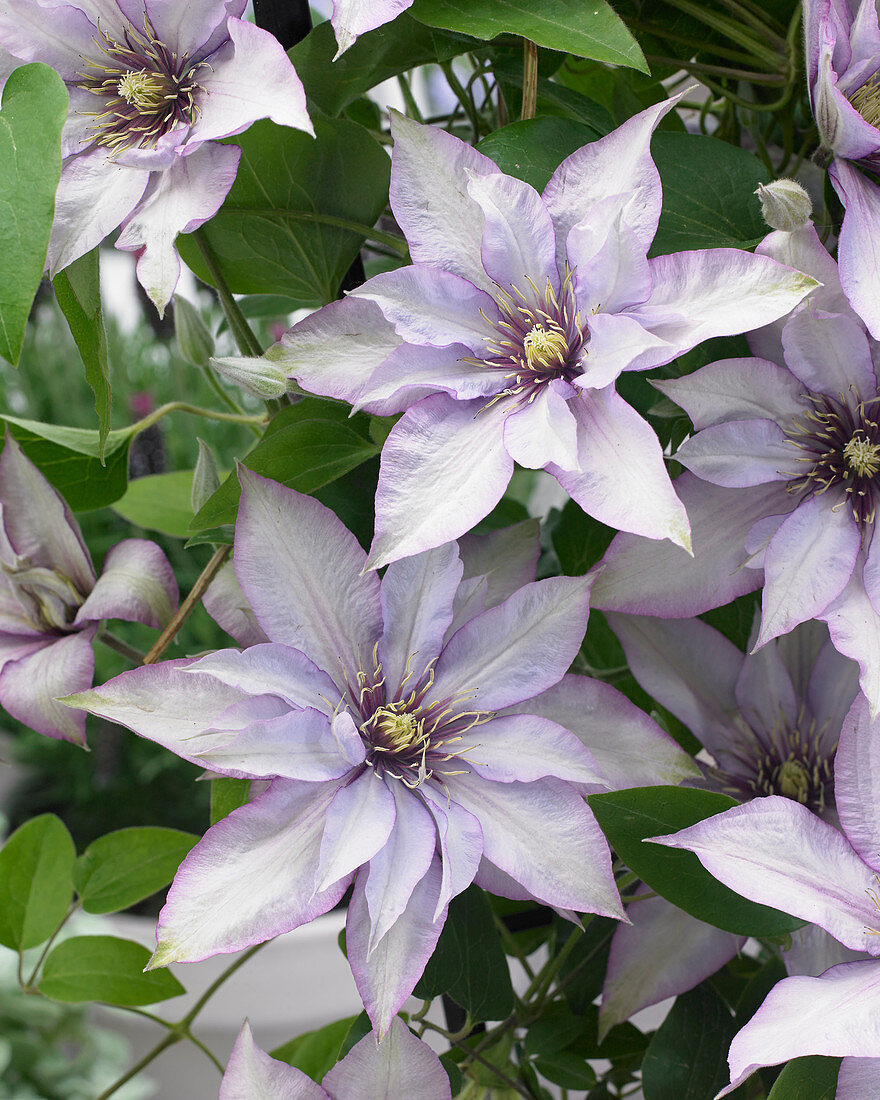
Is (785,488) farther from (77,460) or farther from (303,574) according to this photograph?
(77,460)

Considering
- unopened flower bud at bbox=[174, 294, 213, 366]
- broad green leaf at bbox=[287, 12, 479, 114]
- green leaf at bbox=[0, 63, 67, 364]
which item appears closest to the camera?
green leaf at bbox=[0, 63, 67, 364]

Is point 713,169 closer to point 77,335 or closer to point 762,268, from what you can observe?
point 762,268

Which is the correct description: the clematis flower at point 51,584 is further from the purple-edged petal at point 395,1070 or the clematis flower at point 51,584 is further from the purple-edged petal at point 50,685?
the purple-edged petal at point 395,1070

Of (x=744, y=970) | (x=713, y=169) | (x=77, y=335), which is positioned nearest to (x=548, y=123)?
(x=713, y=169)

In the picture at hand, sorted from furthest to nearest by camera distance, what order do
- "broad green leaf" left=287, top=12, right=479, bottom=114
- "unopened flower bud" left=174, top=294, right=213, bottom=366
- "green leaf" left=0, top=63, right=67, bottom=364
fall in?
"unopened flower bud" left=174, top=294, right=213, bottom=366
"broad green leaf" left=287, top=12, right=479, bottom=114
"green leaf" left=0, top=63, right=67, bottom=364

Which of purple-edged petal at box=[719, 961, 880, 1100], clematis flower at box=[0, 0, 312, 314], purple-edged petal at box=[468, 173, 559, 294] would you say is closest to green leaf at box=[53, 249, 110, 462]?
clematis flower at box=[0, 0, 312, 314]

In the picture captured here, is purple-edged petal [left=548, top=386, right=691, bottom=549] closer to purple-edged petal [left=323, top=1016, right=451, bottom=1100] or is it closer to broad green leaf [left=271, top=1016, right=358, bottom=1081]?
purple-edged petal [left=323, top=1016, right=451, bottom=1100]

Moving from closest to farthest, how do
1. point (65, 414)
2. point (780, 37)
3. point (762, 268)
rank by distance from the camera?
point (762, 268) < point (780, 37) < point (65, 414)
